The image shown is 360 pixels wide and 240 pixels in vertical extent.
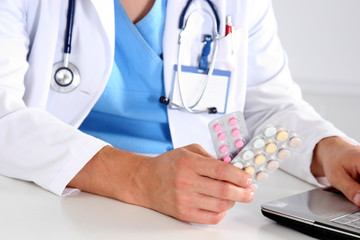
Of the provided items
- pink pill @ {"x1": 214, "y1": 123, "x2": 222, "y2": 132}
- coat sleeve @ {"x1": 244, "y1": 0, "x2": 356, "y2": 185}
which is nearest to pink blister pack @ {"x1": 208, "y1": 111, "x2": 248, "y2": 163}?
pink pill @ {"x1": 214, "y1": 123, "x2": 222, "y2": 132}

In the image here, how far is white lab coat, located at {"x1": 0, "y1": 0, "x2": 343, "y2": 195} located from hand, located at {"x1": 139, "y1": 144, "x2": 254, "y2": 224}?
149mm

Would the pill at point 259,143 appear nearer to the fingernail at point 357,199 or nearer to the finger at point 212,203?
the finger at point 212,203

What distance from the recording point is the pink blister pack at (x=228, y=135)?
892 millimetres

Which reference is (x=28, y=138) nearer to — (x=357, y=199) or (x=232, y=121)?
(x=232, y=121)

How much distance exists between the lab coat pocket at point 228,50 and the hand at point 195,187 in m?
0.46

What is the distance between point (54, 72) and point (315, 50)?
1.25m

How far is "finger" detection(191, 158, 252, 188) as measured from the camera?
851mm

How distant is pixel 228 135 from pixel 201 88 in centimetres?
45

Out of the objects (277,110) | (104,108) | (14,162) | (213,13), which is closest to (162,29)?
(213,13)

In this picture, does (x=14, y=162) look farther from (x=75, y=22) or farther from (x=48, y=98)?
(x=75, y=22)

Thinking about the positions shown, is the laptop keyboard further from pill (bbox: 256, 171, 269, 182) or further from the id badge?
the id badge

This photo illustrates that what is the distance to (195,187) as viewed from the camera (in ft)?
2.89

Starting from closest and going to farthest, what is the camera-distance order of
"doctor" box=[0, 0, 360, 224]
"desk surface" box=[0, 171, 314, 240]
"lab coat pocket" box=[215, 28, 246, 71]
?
"desk surface" box=[0, 171, 314, 240], "doctor" box=[0, 0, 360, 224], "lab coat pocket" box=[215, 28, 246, 71]

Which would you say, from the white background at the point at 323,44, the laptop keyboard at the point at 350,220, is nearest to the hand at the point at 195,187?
the laptop keyboard at the point at 350,220
